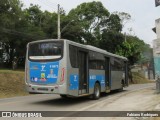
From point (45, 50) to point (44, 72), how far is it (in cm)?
116

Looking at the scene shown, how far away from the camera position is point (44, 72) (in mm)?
14945

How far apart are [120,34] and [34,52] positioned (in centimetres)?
4396

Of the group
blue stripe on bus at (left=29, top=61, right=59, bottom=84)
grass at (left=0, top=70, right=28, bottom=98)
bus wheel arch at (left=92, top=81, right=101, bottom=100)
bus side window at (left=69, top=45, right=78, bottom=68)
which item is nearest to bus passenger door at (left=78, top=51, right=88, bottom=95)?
bus side window at (left=69, top=45, right=78, bottom=68)

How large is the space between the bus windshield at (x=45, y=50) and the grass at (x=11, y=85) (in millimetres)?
7050

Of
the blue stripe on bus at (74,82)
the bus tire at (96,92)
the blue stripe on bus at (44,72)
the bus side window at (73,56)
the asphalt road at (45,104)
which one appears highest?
the bus side window at (73,56)

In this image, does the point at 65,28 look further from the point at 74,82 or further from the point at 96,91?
the point at 74,82

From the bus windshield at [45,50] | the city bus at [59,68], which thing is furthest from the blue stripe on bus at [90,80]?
the bus windshield at [45,50]

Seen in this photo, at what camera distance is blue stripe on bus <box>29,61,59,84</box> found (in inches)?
576

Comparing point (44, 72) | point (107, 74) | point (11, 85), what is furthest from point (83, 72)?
point (11, 85)

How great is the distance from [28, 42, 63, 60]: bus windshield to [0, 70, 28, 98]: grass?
7050 millimetres

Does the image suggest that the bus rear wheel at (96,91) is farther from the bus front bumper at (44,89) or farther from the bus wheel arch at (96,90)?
the bus front bumper at (44,89)

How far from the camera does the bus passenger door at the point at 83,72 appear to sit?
16125 millimetres

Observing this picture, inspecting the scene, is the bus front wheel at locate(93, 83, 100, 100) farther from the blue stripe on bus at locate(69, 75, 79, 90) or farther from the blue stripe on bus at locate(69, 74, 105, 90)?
the blue stripe on bus at locate(69, 75, 79, 90)

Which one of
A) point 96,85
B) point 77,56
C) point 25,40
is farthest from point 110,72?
point 25,40
